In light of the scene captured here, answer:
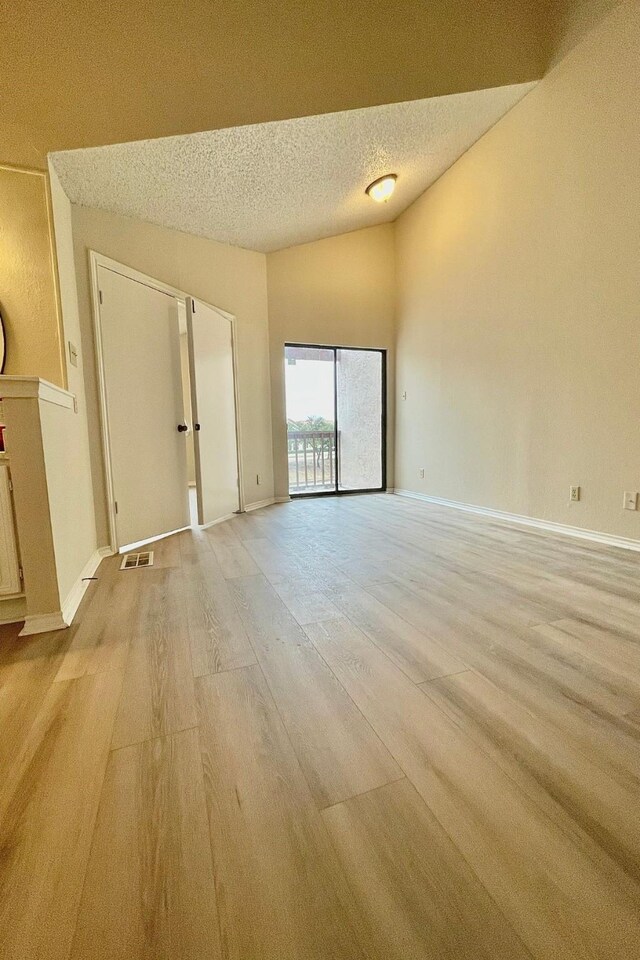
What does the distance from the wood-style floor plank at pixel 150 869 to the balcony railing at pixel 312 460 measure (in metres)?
3.97

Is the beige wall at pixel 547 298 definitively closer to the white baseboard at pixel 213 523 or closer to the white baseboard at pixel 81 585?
the white baseboard at pixel 213 523

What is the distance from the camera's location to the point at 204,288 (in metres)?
3.36

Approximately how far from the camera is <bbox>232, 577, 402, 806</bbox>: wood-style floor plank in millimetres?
819

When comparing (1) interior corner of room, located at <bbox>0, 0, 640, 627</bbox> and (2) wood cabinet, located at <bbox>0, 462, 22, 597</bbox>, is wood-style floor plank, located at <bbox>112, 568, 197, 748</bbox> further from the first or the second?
(2) wood cabinet, located at <bbox>0, 462, 22, 597</bbox>

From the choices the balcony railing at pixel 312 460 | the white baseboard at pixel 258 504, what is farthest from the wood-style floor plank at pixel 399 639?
the balcony railing at pixel 312 460

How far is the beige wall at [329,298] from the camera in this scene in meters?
4.10

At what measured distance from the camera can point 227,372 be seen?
3590mm

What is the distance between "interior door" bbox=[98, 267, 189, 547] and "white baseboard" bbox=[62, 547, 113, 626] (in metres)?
0.16

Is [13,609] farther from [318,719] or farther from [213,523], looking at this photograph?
[213,523]

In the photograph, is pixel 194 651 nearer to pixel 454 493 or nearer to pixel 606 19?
pixel 454 493

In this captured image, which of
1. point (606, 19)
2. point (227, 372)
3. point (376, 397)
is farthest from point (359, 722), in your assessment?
point (376, 397)

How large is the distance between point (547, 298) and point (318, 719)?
309 centimetres

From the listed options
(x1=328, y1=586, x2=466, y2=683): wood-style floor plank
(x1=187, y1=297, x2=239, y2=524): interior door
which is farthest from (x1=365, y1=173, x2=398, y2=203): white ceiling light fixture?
(x1=328, y1=586, x2=466, y2=683): wood-style floor plank

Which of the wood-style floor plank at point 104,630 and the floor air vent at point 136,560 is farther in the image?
the floor air vent at point 136,560
